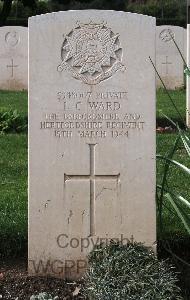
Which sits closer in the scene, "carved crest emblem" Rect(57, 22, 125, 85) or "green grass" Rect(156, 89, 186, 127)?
"carved crest emblem" Rect(57, 22, 125, 85)

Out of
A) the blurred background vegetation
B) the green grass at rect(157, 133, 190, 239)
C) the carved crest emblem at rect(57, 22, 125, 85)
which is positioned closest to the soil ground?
the green grass at rect(157, 133, 190, 239)

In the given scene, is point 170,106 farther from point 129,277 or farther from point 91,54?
point 129,277

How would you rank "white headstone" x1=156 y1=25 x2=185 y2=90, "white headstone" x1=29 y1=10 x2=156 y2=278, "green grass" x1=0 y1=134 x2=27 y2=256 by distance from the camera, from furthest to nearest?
"white headstone" x1=156 y1=25 x2=185 y2=90
"green grass" x1=0 y1=134 x2=27 y2=256
"white headstone" x1=29 y1=10 x2=156 y2=278

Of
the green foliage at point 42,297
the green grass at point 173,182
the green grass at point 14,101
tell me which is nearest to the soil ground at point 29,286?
the green foliage at point 42,297

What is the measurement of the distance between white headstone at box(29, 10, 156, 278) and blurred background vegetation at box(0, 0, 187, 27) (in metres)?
25.4

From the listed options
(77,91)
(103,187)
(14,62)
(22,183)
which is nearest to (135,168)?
(103,187)

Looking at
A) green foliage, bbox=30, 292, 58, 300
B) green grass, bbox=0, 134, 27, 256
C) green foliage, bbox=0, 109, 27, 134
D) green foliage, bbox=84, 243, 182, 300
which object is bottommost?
green foliage, bbox=30, 292, 58, 300

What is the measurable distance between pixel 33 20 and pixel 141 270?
150 cm

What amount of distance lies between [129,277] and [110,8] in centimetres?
3016

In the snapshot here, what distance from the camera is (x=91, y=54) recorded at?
419 cm

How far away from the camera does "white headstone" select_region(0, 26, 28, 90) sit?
15.1 meters

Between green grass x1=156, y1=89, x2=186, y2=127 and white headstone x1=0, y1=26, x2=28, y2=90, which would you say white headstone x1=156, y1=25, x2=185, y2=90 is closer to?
green grass x1=156, y1=89, x2=186, y2=127

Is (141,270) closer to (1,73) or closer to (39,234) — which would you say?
(39,234)

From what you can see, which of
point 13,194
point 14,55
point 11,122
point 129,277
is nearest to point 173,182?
point 13,194
